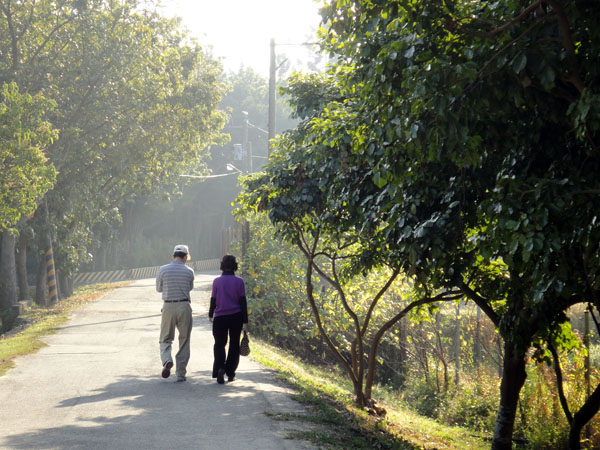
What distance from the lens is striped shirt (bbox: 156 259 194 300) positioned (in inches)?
400

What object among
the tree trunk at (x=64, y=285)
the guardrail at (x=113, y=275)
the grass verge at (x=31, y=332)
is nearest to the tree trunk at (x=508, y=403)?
the grass verge at (x=31, y=332)

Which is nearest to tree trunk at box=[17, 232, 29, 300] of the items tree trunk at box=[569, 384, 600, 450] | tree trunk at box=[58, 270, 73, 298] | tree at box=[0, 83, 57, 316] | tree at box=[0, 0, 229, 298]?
tree at box=[0, 0, 229, 298]

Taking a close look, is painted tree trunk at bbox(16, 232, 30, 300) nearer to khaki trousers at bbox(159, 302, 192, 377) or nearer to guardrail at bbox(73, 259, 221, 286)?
guardrail at bbox(73, 259, 221, 286)

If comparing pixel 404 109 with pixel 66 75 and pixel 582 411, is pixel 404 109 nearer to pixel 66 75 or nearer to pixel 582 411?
pixel 582 411

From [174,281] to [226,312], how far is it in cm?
85

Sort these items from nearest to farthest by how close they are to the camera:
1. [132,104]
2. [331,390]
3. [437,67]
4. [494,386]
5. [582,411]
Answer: [437,67] → [582,411] → [331,390] → [494,386] → [132,104]

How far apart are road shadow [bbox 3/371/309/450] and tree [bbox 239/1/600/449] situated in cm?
245

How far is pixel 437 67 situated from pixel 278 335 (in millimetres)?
16323

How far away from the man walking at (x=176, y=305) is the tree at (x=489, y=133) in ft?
13.2

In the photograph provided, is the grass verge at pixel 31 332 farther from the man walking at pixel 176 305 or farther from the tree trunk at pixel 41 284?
the man walking at pixel 176 305

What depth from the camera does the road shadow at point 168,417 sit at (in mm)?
6801

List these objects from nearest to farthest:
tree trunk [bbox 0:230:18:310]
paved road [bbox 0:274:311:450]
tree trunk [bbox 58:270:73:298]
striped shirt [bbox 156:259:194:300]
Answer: paved road [bbox 0:274:311:450]
striped shirt [bbox 156:259:194:300]
tree trunk [bbox 0:230:18:310]
tree trunk [bbox 58:270:73:298]

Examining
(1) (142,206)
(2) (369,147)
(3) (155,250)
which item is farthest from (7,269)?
(3) (155,250)

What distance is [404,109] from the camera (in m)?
5.57
